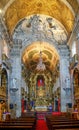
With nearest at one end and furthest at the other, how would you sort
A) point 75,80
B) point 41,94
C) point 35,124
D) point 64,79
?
point 35,124 → point 75,80 → point 64,79 → point 41,94

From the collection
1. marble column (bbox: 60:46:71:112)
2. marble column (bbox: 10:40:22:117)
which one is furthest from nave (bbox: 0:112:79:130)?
marble column (bbox: 60:46:71:112)

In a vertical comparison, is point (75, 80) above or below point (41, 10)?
below

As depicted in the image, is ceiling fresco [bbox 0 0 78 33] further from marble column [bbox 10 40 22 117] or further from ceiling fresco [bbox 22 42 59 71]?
ceiling fresco [bbox 22 42 59 71]

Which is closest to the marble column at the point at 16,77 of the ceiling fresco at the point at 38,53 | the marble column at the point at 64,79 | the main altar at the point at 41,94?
the ceiling fresco at the point at 38,53

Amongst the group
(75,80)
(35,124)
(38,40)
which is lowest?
(35,124)

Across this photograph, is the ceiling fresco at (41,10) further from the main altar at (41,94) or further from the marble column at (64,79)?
the main altar at (41,94)

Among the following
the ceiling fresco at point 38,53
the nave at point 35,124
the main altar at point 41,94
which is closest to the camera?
the nave at point 35,124

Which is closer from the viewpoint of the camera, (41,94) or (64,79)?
(64,79)

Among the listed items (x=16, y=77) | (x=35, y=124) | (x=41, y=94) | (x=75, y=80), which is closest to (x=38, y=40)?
(x=16, y=77)

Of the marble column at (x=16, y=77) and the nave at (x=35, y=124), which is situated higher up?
the marble column at (x=16, y=77)

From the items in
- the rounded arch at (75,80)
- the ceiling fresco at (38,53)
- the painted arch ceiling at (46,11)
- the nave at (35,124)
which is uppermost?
the painted arch ceiling at (46,11)

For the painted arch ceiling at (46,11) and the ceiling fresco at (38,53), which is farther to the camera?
the ceiling fresco at (38,53)

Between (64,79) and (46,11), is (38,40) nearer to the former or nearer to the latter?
(46,11)

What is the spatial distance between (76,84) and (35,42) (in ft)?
25.9
